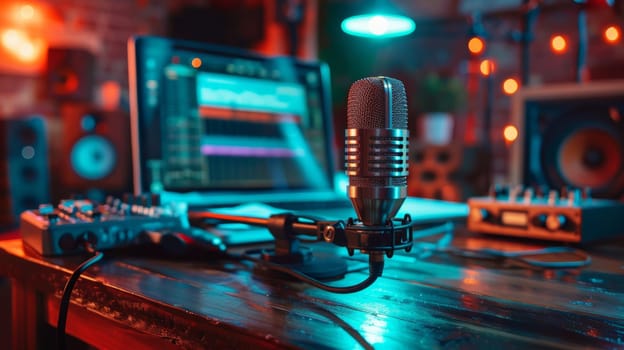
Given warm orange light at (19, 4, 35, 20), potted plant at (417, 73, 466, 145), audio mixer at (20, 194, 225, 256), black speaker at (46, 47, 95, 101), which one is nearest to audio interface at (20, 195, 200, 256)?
audio mixer at (20, 194, 225, 256)

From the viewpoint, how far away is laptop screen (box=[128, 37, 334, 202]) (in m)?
0.93

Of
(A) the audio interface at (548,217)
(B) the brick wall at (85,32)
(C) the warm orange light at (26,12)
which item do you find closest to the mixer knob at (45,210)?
(A) the audio interface at (548,217)

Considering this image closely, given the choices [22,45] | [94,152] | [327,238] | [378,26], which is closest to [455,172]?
[378,26]

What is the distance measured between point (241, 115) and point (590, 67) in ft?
8.57

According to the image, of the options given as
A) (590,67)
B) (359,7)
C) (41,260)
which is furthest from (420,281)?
(590,67)

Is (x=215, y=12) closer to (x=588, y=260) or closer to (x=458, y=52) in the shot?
(x=458, y=52)

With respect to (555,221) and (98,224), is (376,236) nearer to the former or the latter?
(98,224)

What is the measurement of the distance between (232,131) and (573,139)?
665 millimetres

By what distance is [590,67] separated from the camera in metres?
3.02

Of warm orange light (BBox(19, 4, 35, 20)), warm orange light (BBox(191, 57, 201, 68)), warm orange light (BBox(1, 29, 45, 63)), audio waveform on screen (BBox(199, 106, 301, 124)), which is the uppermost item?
warm orange light (BBox(19, 4, 35, 20))

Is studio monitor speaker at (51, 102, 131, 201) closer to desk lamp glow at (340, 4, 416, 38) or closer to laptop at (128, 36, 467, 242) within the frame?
desk lamp glow at (340, 4, 416, 38)

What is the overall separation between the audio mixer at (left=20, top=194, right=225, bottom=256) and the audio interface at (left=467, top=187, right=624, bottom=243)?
443 millimetres

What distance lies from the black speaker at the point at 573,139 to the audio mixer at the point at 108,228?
764mm

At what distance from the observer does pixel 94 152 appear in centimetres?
288
